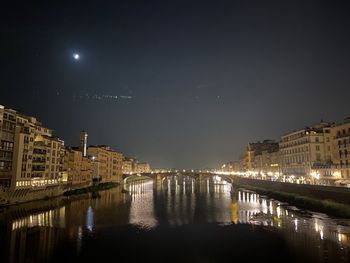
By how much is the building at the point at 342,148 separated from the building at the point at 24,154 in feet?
186

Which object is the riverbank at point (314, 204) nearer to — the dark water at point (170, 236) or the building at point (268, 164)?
the dark water at point (170, 236)

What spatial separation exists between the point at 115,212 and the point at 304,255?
29.5 metres

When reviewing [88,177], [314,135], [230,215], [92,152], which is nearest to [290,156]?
→ [314,135]

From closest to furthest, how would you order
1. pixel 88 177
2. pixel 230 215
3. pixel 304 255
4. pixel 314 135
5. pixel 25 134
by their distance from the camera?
pixel 304 255, pixel 230 215, pixel 25 134, pixel 314 135, pixel 88 177

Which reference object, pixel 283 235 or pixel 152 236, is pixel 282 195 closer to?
pixel 283 235

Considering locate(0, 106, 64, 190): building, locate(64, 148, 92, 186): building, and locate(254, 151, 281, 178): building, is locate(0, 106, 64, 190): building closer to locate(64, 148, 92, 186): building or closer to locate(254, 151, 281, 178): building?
locate(64, 148, 92, 186): building

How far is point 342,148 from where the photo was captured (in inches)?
2281

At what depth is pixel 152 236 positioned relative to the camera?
1214 inches

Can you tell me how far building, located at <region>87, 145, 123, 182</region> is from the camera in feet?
343

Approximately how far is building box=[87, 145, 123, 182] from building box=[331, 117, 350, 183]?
234 ft

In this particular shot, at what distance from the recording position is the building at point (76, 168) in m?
77.4

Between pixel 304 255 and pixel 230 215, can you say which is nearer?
pixel 304 255

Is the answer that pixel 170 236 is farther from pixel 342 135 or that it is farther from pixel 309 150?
pixel 309 150

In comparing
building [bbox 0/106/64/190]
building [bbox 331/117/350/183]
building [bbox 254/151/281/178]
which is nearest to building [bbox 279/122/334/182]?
building [bbox 331/117/350/183]
